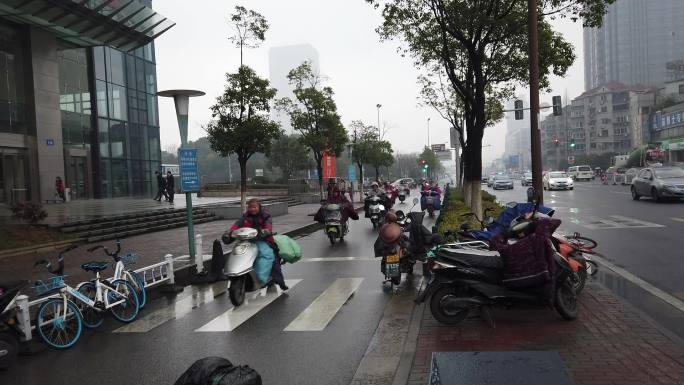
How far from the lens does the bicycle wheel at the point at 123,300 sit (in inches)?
263

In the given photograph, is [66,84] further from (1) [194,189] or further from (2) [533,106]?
(2) [533,106]

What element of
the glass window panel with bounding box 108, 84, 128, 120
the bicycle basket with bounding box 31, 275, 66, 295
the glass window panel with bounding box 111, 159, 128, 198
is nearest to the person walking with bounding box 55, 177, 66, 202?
the glass window panel with bounding box 111, 159, 128, 198

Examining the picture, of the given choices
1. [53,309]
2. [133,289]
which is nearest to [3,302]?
[53,309]

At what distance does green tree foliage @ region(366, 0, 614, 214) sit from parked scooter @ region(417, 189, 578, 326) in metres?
7.61

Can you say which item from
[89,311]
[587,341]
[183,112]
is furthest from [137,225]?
[587,341]

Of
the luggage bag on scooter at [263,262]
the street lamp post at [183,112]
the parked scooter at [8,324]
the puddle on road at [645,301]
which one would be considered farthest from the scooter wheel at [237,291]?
the puddle on road at [645,301]

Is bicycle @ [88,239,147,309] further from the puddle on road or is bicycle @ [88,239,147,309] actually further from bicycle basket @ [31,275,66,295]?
the puddle on road

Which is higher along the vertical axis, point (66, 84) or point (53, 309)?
point (66, 84)

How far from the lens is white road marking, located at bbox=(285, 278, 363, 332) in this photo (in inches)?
239

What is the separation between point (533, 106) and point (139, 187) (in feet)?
103

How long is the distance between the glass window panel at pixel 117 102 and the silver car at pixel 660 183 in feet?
101

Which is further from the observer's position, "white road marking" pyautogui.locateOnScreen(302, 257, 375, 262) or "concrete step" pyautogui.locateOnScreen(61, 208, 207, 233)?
"concrete step" pyautogui.locateOnScreen(61, 208, 207, 233)

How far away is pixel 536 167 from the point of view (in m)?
10.1

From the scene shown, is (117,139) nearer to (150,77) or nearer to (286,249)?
(150,77)
